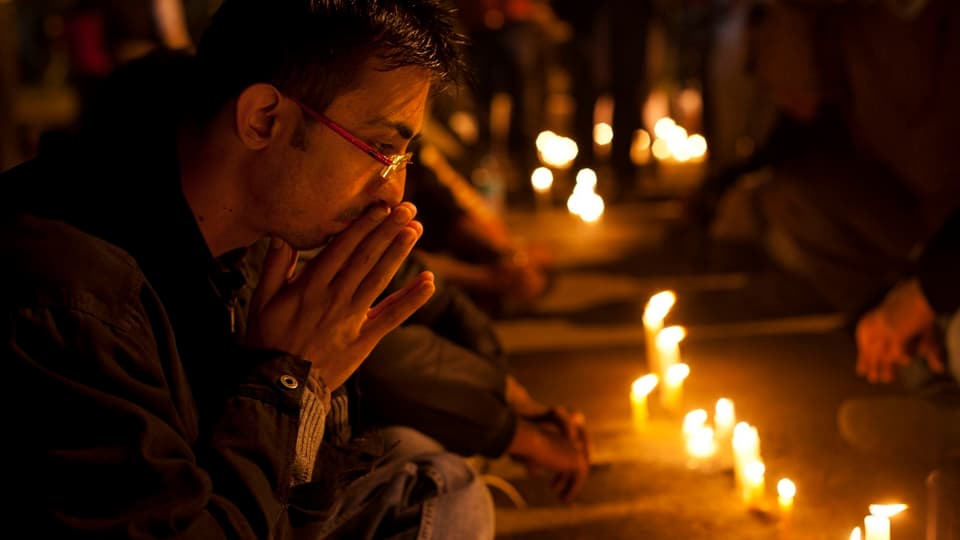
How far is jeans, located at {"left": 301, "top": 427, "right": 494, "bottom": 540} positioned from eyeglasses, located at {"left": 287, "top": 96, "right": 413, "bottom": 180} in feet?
2.18

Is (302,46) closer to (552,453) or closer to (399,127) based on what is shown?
(399,127)

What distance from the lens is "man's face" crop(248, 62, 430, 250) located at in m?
1.86

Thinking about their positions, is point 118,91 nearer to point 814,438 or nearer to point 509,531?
point 509,531

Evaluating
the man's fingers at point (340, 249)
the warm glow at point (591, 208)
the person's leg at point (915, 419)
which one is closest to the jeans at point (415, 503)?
the man's fingers at point (340, 249)

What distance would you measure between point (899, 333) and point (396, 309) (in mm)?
1883

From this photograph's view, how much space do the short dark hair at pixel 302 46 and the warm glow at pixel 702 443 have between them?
1.83 m

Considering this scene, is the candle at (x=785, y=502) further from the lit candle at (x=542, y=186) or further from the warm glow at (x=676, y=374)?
the lit candle at (x=542, y=186)

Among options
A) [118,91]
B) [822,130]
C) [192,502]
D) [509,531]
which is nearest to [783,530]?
→ [509,531]

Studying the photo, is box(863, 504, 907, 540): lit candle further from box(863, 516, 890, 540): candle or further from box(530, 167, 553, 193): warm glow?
box(530, 167, 553, 193): warm glow

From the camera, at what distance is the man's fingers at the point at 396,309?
187 cm

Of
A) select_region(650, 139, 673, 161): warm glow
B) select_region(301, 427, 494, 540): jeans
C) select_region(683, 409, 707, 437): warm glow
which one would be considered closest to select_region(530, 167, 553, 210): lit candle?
select_region(650, 139, 673, 161): warm glow

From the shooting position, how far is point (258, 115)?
1.82 meters

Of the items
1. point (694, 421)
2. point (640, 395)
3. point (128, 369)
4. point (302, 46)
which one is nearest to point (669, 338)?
point (640, 395)

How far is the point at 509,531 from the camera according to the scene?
2.94 metres
